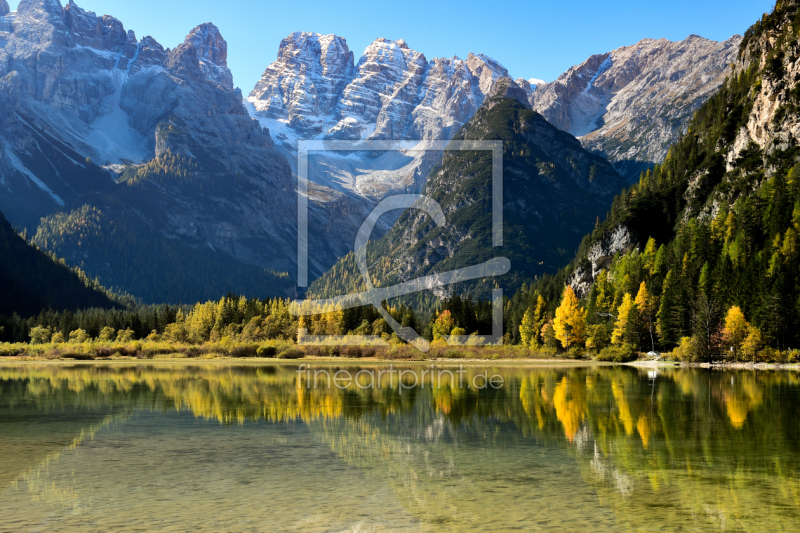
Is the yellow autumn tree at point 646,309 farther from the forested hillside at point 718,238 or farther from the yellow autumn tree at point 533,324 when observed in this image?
the yellow autumn tree at point 533,324

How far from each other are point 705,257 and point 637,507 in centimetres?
10302

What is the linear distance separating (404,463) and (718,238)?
108 meters

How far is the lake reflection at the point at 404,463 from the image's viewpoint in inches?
733

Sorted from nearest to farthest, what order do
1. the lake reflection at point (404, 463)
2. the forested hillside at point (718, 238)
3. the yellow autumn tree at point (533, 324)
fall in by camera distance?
the lake reflection at point (404, 463), the forested hillside at point (718, 238), the yellow autumn tree at point (533, 324)

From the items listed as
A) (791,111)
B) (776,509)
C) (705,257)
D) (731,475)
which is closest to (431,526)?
(776,509)

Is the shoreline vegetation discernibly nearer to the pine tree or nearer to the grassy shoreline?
the grassy shoreline

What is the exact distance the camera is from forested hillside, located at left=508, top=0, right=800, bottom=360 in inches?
3629

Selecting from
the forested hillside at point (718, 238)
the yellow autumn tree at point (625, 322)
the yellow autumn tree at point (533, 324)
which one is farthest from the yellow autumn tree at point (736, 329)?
the yellow autumn tree at point (533, 324)

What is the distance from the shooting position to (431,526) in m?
18.0

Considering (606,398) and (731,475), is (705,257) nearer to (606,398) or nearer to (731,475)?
(606,398)

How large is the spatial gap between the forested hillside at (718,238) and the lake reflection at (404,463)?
4636 centimetres

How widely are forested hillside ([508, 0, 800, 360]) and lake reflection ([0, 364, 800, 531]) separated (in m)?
46.4

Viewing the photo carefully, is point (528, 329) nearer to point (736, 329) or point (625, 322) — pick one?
point (625, 322)

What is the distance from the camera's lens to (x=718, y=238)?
118000 mm
